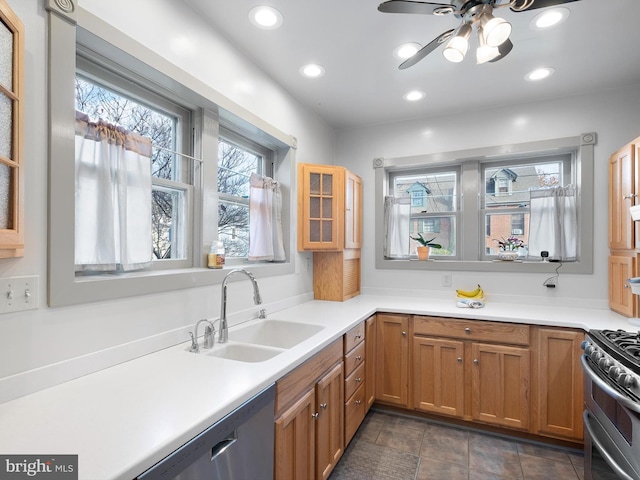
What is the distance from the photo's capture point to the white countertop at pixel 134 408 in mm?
821

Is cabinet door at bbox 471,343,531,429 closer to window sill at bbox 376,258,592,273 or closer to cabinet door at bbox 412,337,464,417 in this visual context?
cabinet door at bbox 412,337,464,417

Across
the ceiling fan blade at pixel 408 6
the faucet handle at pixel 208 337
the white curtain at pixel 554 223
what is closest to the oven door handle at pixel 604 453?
the white curtain at pixel 554 223

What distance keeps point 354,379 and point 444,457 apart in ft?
2.47

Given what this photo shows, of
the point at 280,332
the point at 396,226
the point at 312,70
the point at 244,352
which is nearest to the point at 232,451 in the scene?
the point at 244,352

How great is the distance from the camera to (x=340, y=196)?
2.88 m

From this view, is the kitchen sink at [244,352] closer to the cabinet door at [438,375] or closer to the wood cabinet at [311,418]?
the wood cabinet at [311,418]

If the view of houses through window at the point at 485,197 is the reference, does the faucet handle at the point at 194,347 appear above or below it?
below

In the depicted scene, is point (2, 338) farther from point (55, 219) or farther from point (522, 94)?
point (522, 94)

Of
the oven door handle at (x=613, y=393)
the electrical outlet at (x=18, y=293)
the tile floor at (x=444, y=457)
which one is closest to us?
the electrical outlet at (x=18, y=293)

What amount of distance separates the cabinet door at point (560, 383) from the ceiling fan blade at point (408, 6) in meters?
2.10

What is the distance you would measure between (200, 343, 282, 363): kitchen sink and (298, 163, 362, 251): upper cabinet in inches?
48.6

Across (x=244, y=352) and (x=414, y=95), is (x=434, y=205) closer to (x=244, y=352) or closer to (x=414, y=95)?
(x=414, y=95)

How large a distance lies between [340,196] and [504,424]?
6.86 feet

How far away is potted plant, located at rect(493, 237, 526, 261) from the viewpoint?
2947mm
